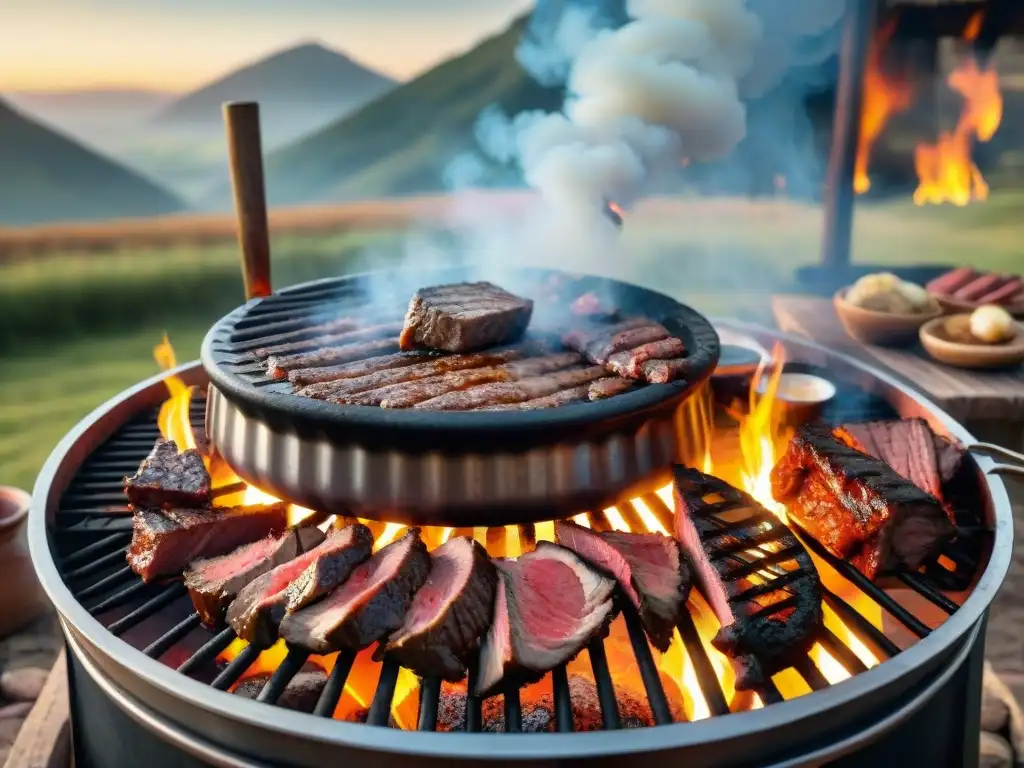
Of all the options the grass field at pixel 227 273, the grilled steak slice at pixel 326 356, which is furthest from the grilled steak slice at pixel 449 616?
the grass field at pixel 227 273

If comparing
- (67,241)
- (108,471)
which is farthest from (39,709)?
(67,241)

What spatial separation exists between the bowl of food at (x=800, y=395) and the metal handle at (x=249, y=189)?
2.30m

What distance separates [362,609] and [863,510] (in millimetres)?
1481

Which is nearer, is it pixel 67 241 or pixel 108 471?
pixel 108 471

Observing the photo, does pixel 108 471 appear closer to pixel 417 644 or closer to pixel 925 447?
pixel 417 644

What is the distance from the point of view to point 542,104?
471 inches

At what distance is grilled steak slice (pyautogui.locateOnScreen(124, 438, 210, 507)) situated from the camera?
2.59 metres

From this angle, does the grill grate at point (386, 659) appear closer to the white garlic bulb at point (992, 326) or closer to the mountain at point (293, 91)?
the white garlic bulb at point (992, 326)

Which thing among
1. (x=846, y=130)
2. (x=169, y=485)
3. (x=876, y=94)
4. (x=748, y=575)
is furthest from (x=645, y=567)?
(x=876, y=94)

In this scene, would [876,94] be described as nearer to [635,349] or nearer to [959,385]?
[959,385]

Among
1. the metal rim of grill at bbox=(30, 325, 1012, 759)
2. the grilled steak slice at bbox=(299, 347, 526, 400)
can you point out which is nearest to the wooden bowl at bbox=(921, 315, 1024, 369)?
the metal rim of grill at bbox=(30, 325, 1012, 759)

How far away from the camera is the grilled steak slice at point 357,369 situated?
8.59ft

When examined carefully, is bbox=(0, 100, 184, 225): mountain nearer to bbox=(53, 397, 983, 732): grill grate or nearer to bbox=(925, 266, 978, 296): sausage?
bbox=(53, 397, 983, 732): grill grate

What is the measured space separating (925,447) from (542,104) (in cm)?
1017
